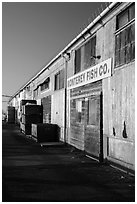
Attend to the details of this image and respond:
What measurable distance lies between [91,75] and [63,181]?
6345 millimetres

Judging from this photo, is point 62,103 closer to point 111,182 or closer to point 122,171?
point 122,171

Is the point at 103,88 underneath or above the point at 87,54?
underneath

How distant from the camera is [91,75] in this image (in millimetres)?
13062

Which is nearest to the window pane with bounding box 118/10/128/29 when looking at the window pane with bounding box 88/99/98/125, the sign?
the sign

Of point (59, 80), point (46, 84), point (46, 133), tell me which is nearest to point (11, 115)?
point (46, 84)

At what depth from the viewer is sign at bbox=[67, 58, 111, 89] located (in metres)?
11.2

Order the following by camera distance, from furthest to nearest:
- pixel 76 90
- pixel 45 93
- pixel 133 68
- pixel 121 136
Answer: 1. pixel 45 93
2. pixel 76 90
3. pixel 121 136
4. pixel 133 68

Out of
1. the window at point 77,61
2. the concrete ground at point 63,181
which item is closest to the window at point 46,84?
the window at point 77,61

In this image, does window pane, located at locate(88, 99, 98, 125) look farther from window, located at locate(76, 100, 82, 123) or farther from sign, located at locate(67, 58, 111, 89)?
window, located at locate(76, 100, 82, 123)

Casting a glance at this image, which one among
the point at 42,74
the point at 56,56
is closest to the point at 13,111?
the point at 42,74

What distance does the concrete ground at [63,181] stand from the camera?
6.57 metres

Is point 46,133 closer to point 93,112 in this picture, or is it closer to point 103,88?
point 93,112

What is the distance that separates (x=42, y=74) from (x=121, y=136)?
778 inches

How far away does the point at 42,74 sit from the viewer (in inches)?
1117
